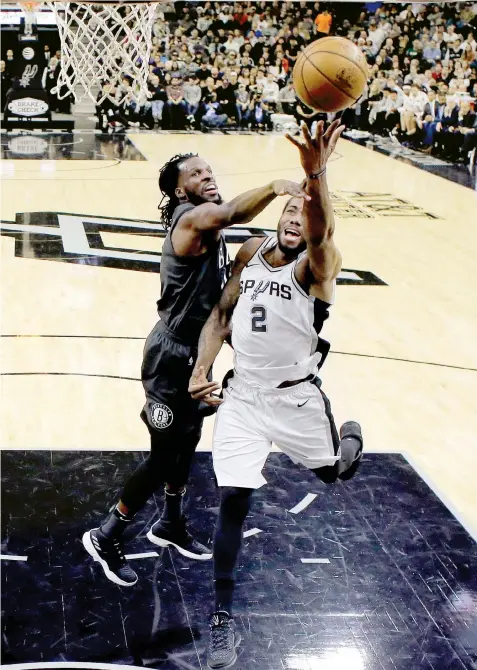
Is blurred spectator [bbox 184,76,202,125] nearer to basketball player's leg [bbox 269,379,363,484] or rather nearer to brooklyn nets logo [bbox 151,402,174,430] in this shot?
brooklyn nets logo [bbox 151,402,174,430]

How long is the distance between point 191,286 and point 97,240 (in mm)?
6245

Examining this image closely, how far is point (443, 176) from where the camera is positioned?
15.3 m

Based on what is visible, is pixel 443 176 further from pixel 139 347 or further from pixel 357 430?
pixel 357 430

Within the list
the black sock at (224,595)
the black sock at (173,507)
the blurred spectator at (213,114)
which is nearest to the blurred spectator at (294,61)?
the blurred spectator at (213,114)

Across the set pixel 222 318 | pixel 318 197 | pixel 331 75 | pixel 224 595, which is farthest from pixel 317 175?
pixel 224 595

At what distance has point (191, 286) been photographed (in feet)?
12.9

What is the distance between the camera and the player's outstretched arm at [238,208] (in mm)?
3254

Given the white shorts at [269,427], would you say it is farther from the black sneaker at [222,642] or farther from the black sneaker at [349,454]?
the black sneaker at [222,642]

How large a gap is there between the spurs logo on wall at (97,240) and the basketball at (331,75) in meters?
5.27

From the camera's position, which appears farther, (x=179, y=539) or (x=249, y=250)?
(x=179, y=539)

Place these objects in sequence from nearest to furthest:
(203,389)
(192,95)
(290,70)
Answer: (203,389) < (192,95) < (290,70)

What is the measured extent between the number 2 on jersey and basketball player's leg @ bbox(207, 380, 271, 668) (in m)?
0.40

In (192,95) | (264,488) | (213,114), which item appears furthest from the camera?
(213,114)

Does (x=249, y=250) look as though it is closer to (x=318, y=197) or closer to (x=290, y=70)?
(x=318, y=197)
